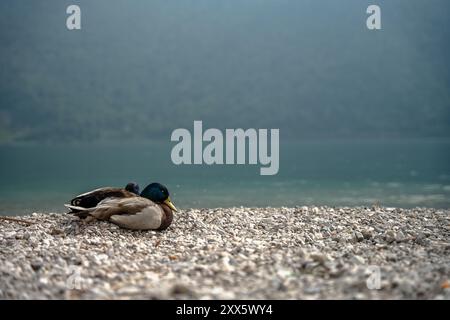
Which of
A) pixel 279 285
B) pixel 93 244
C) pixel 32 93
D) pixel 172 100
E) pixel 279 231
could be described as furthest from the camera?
pixel 172 100

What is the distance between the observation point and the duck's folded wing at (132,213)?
6082 mm

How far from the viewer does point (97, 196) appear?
6441mm

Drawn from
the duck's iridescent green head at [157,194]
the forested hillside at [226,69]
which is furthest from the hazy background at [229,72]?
the duck's iridescent green head at [157,194]

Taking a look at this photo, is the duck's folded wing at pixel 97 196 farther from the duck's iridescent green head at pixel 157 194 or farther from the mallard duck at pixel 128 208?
the duck's iridescent green head at pixel 157 194

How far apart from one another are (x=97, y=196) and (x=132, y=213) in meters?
0.60

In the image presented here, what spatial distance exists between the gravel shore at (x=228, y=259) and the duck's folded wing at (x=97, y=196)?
270mm

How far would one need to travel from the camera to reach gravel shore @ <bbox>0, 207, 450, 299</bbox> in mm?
Result: 3504

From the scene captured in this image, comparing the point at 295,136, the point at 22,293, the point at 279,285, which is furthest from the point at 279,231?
the point at 295,136

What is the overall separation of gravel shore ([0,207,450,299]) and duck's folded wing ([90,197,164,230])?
97mm

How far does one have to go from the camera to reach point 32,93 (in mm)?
46344

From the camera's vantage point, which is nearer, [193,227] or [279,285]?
[279,285]

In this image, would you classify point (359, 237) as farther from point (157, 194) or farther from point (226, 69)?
point (226, 69)

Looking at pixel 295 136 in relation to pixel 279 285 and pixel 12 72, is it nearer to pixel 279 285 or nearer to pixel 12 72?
pixel 12 72
